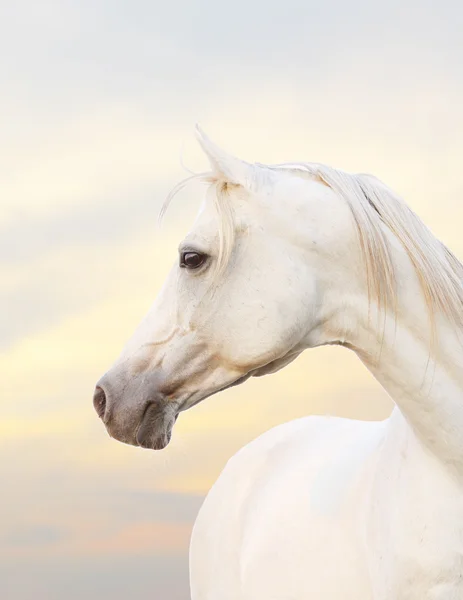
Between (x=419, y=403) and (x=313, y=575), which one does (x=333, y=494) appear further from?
(x=419, y=403)

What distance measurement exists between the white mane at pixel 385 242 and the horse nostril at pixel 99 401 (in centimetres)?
58

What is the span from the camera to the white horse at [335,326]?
9.57 ft

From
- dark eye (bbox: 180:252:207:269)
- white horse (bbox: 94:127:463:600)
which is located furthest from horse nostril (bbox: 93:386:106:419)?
dark eye (bbox: 180:252:207:269)

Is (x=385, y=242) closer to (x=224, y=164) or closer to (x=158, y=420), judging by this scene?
(x=224, y=164)

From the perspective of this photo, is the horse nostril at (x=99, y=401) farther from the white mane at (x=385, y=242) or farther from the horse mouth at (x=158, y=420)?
the white mane at (x=385, y=242)

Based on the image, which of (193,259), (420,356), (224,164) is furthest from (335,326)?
(224,164)

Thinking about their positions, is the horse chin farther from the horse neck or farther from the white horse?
the horse neck

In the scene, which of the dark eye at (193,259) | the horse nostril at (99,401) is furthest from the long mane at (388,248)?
the horse nostril at (99,401)

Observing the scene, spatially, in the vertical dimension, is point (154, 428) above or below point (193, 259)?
below

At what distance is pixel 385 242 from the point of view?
2943 millimetres

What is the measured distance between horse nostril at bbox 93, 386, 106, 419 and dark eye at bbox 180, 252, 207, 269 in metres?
0.50

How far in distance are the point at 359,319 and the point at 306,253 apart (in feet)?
0.87

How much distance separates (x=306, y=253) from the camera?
293cm

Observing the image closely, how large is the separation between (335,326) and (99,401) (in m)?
0.82
